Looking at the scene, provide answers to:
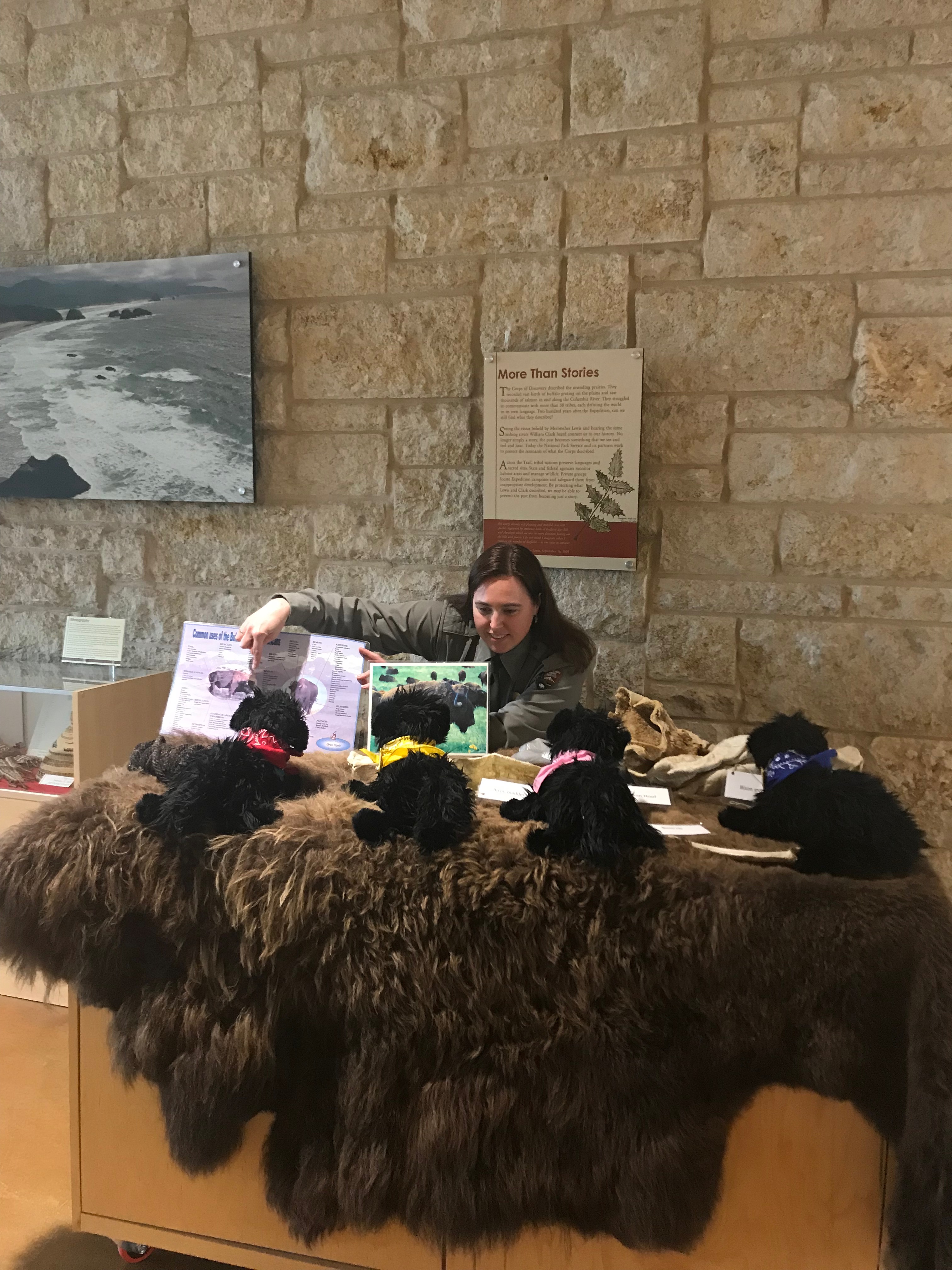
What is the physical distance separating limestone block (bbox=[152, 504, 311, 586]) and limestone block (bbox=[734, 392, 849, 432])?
1268 millimetres

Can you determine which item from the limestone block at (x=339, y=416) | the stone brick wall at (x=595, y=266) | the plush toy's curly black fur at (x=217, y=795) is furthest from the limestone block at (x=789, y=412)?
the plush toy's curly black fur at (x=217, y=795)

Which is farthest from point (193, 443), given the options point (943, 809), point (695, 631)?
point (943, 809)

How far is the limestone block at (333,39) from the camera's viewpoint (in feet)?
7.72

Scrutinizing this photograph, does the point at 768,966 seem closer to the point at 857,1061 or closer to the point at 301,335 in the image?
the point at 857,1061

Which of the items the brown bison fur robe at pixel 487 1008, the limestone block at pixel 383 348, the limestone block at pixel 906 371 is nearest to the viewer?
the brown bison fur robe at pixel 487 1008

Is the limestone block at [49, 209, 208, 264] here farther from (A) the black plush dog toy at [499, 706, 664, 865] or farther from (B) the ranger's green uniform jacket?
(A) the black plush dog toy at [499, 706, 664, 865]

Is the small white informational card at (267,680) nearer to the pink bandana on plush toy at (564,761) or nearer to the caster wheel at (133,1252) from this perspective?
the pink bandana on plush toy at (564,761)

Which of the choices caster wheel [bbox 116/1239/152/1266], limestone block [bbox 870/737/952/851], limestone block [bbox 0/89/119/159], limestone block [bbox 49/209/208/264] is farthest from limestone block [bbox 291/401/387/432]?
caster wheel [bbox 116/1239/152/1266]

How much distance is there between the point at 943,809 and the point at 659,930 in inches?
52.7

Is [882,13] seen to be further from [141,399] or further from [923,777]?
[141,399]

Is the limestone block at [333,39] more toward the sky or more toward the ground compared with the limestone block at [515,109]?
more toward the sky

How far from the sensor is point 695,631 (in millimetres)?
2309

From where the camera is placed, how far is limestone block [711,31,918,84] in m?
2.03

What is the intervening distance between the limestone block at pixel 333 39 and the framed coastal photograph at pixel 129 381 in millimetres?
547
